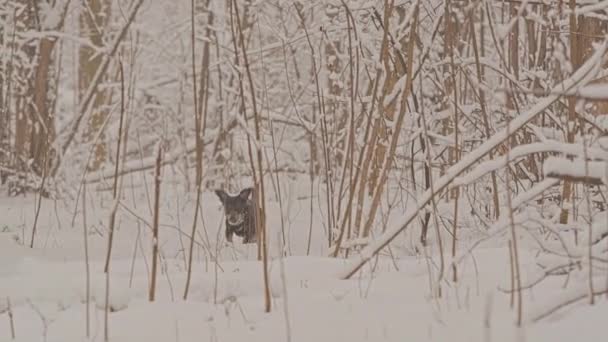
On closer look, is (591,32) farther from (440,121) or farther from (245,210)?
(245,210)

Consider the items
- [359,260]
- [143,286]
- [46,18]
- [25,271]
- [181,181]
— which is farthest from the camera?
[181,181]

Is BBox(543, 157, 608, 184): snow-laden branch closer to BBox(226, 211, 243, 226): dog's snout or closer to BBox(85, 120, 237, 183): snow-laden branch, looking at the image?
BBox(226, 211, 243, 226): dog's snout

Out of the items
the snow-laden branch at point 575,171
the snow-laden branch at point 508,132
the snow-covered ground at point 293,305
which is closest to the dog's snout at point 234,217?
the snow-covered ground at point 293,305

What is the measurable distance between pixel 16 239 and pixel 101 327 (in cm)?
257

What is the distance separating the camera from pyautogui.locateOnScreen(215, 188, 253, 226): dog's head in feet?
19.0

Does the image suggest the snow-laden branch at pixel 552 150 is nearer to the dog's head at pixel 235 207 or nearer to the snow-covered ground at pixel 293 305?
the snow-covered ground at pixel 293 305

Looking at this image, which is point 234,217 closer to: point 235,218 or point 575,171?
point 235,218

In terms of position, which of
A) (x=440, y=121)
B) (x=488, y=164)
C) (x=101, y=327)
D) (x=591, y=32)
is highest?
(x=591, y=32)

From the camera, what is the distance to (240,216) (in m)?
5.83

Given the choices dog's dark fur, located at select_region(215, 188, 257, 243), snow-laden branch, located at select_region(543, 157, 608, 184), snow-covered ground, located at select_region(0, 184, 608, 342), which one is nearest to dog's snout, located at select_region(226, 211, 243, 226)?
dog's dark fur, located at select_region(215, 188, 257, 243)

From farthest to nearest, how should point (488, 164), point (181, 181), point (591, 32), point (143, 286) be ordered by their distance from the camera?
point (181, 181) → point (591, 32) → point (143, 286) → point (488, 164)

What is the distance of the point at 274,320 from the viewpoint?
2471 millimetres

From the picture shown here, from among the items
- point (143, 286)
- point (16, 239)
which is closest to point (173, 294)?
point (143, 286)

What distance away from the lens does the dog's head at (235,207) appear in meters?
5.80
